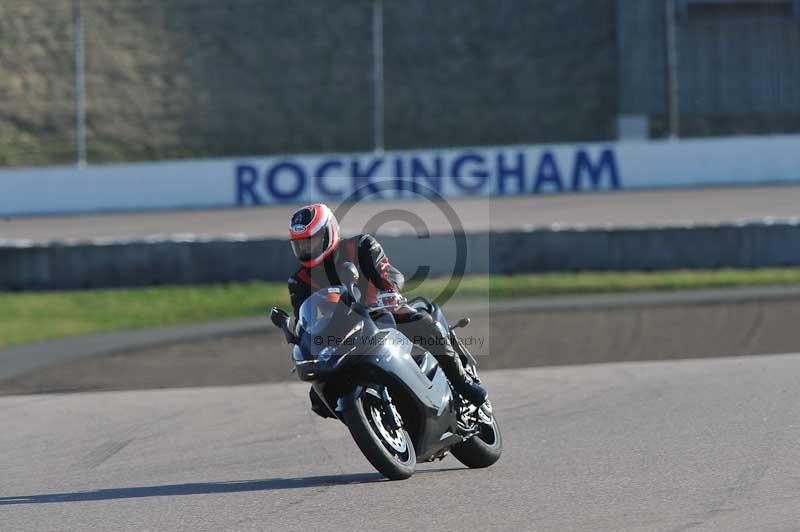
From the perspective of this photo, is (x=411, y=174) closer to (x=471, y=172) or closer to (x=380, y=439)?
(x=471, y=172)

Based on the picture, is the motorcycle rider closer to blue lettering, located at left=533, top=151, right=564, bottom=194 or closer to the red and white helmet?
the red and white helmet

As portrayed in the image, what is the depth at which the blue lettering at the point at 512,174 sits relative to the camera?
30.8 meters

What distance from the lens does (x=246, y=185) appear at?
3094 cm

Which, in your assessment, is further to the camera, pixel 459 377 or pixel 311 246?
pixel 459 377

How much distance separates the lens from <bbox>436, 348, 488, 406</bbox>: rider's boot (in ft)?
23.0

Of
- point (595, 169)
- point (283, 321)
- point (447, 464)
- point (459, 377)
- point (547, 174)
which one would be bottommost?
point (447, 464)

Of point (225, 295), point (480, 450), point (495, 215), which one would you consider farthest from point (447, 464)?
point (495, 215)

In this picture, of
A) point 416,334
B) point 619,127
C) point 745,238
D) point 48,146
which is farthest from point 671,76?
point 416,334

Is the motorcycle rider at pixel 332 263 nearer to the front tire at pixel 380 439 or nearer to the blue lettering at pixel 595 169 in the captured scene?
the front tire at pixel 380 439

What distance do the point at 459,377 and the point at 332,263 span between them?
42.9 inches

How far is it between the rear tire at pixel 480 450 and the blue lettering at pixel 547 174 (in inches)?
938

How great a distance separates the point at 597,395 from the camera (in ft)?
31.5

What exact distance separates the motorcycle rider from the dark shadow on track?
40 cm

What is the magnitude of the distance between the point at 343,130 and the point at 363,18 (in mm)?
5538
